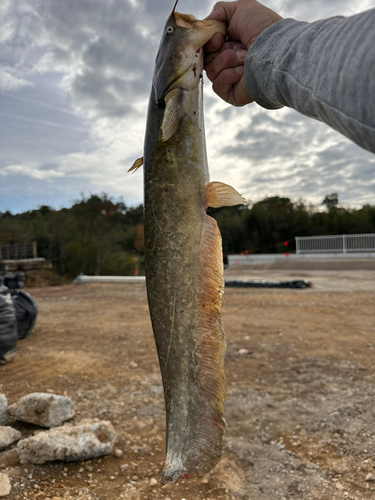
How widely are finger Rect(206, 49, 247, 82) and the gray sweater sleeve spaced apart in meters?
0.45

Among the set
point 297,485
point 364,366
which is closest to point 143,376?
point 297,485

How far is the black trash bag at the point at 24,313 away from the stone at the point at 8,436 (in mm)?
3695

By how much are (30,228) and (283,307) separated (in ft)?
84.6

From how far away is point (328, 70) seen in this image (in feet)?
4.05

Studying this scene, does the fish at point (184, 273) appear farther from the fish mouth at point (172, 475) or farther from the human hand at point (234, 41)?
the human hand at point (234, 41)

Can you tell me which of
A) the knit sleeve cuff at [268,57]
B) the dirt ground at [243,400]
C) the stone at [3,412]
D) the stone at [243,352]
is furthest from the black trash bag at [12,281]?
the knit sleeve cuff at [268,57]

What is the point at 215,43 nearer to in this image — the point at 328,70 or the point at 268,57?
the point at 268,57

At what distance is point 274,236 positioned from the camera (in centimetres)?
3419

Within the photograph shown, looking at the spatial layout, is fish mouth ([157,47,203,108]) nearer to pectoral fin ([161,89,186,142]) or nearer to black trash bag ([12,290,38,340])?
pectoral fin ([161,89,186,142])

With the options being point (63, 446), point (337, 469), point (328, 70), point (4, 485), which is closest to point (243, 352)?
point (337, 469)

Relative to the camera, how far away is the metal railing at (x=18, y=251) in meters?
25.3

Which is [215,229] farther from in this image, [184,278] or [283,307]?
[283,307]

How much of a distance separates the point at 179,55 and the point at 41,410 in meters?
3.33

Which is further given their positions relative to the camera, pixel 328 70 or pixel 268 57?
pixel 268 57
